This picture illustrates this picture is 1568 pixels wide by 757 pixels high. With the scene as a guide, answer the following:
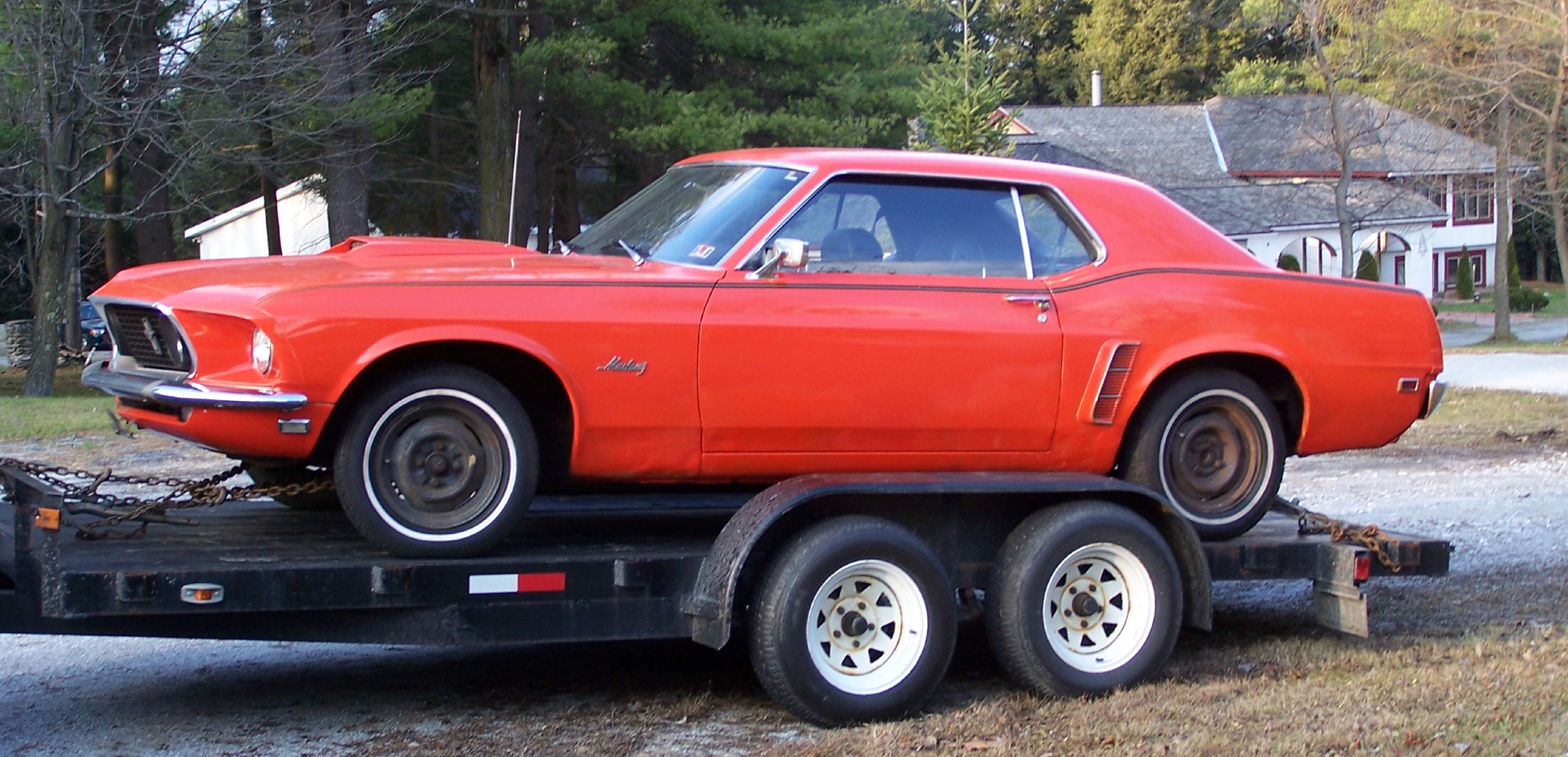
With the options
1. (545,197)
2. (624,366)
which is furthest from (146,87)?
(624,366)

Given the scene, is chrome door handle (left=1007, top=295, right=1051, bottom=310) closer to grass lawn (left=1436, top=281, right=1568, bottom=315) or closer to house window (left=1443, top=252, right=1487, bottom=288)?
grass lawn (left=1436, top=281, right=1568, bottom=315)

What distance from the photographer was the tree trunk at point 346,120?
19031mm

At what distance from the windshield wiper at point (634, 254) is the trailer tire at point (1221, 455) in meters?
2.01

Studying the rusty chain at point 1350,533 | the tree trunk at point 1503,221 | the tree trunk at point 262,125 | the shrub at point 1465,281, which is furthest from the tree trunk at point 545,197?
the shrub at point 1465,281

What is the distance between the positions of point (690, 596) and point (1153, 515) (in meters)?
1.76

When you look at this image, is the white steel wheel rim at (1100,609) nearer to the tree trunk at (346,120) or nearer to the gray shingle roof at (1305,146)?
the tree trunk at (346,120)

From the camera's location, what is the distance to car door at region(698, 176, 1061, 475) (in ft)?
16.0

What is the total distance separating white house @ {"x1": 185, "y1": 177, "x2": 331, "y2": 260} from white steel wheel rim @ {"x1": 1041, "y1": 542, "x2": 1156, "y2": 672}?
86.3 ft

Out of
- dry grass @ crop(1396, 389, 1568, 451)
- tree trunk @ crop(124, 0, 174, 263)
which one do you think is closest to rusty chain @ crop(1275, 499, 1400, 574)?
dry grass @ crop(1396, 389, 1568, 451)

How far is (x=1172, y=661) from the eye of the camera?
5.63m

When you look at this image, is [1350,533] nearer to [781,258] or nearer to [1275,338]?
[1275,338]

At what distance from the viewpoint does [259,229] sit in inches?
1500

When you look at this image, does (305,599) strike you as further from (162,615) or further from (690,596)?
(690,596)

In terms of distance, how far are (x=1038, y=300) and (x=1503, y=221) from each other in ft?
108
